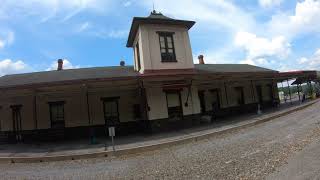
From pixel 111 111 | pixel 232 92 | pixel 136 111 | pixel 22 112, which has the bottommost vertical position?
pixel 136 111

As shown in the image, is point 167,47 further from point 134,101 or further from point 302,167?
point 302,167

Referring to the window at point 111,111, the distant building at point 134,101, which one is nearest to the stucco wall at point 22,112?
the distant building at point 134,101

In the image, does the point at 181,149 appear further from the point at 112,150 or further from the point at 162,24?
the point at 162,24

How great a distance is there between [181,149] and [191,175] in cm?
574

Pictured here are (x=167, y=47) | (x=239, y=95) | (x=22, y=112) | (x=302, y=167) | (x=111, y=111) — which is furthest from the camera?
(x=239, y=95)

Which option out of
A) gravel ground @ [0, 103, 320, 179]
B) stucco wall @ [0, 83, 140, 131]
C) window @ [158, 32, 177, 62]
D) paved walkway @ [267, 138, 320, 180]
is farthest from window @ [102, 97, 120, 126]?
paved walkway @ [267, 138, 320, 180]

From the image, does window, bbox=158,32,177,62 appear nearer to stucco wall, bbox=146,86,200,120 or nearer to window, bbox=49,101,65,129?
stucco wall, bbox=146,86,200,120

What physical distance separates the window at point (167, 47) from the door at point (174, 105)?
7.79 feet

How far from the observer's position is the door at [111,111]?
77.4 ft

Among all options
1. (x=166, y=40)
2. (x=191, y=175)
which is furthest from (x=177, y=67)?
(x=191, y=175)

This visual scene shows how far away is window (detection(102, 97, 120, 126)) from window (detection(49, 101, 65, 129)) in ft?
9.36

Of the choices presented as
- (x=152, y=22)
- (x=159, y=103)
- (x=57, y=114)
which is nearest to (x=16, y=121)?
(x=57, y=114)

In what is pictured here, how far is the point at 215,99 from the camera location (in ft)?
95.2

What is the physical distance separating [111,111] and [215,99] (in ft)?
31.5
